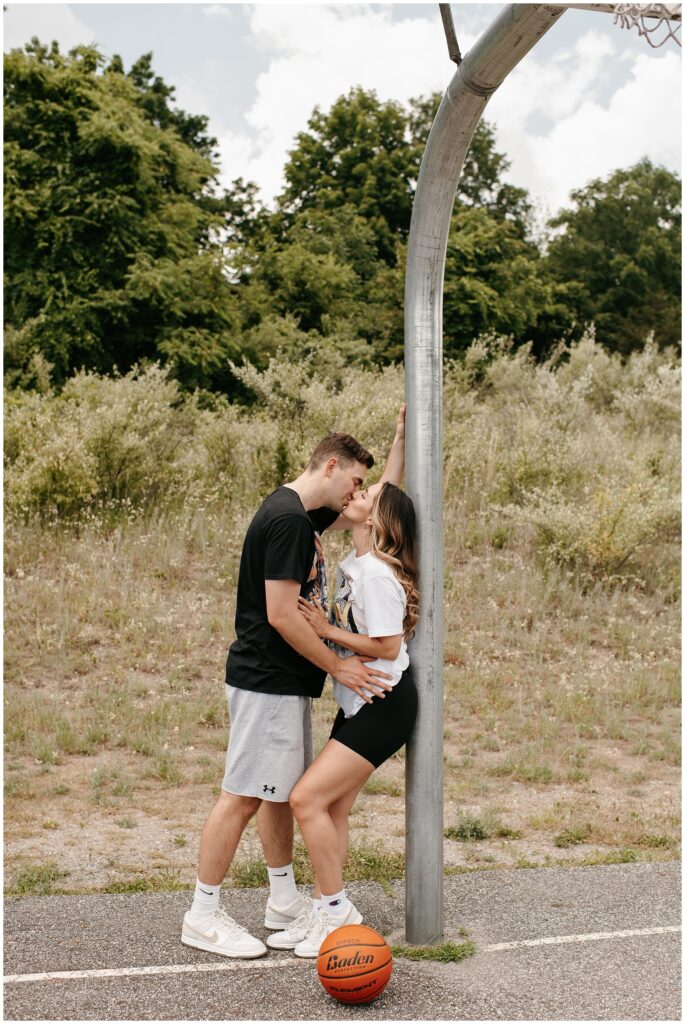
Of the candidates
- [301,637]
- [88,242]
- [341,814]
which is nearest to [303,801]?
[341,814]

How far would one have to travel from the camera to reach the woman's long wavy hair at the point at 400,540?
443cm

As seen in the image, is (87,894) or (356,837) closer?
(87,894)

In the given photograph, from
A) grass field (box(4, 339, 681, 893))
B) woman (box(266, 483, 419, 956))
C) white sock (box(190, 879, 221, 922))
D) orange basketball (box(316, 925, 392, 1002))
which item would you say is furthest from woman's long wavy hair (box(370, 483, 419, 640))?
grass field (box(4, 339, 681, 893))

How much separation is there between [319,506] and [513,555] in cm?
771

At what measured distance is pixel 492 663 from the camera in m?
9.84

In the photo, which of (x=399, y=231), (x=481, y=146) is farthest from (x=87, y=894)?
(x=481, y=146)

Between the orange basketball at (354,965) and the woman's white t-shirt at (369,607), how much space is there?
90cm

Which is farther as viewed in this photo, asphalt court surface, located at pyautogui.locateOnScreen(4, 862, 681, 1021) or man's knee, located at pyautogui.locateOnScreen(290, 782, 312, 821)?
man's knee, located at pyautogui.locateOnScreen(290, 782, 312, 821)

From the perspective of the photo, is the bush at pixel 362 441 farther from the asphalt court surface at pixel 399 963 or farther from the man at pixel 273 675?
the man at pixel 273 675

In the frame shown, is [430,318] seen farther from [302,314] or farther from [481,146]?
[481,146]

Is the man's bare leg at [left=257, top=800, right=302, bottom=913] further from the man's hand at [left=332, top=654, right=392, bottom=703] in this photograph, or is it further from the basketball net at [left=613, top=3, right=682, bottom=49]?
the basketball net at [left=613, top=3, right=682, bottom=49]

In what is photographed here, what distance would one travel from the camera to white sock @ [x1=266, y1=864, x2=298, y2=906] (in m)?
4.63

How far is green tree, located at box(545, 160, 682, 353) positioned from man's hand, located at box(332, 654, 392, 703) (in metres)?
30.0

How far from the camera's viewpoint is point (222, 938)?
4.42 m
